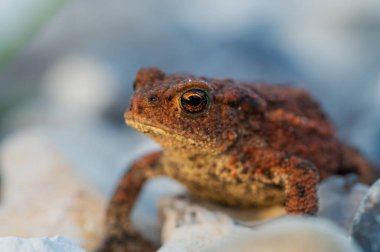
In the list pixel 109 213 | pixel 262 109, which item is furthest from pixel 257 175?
pixel 109 213

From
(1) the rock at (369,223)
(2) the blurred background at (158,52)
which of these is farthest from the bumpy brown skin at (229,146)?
(2) the blurred background at (158,52)

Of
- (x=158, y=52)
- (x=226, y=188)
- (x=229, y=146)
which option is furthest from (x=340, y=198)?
(x=158, y=52)

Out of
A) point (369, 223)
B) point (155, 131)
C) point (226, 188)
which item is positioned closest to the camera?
point (369, 223)

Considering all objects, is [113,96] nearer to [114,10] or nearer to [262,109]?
[114,10]

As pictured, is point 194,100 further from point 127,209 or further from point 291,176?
point 127,209

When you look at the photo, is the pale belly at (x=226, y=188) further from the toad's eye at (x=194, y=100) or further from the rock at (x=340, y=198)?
the toad's eye at (x=194, y=100)

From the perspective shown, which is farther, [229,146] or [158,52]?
[158,52]

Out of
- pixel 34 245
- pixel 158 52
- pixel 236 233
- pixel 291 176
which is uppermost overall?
pixel 158 52
